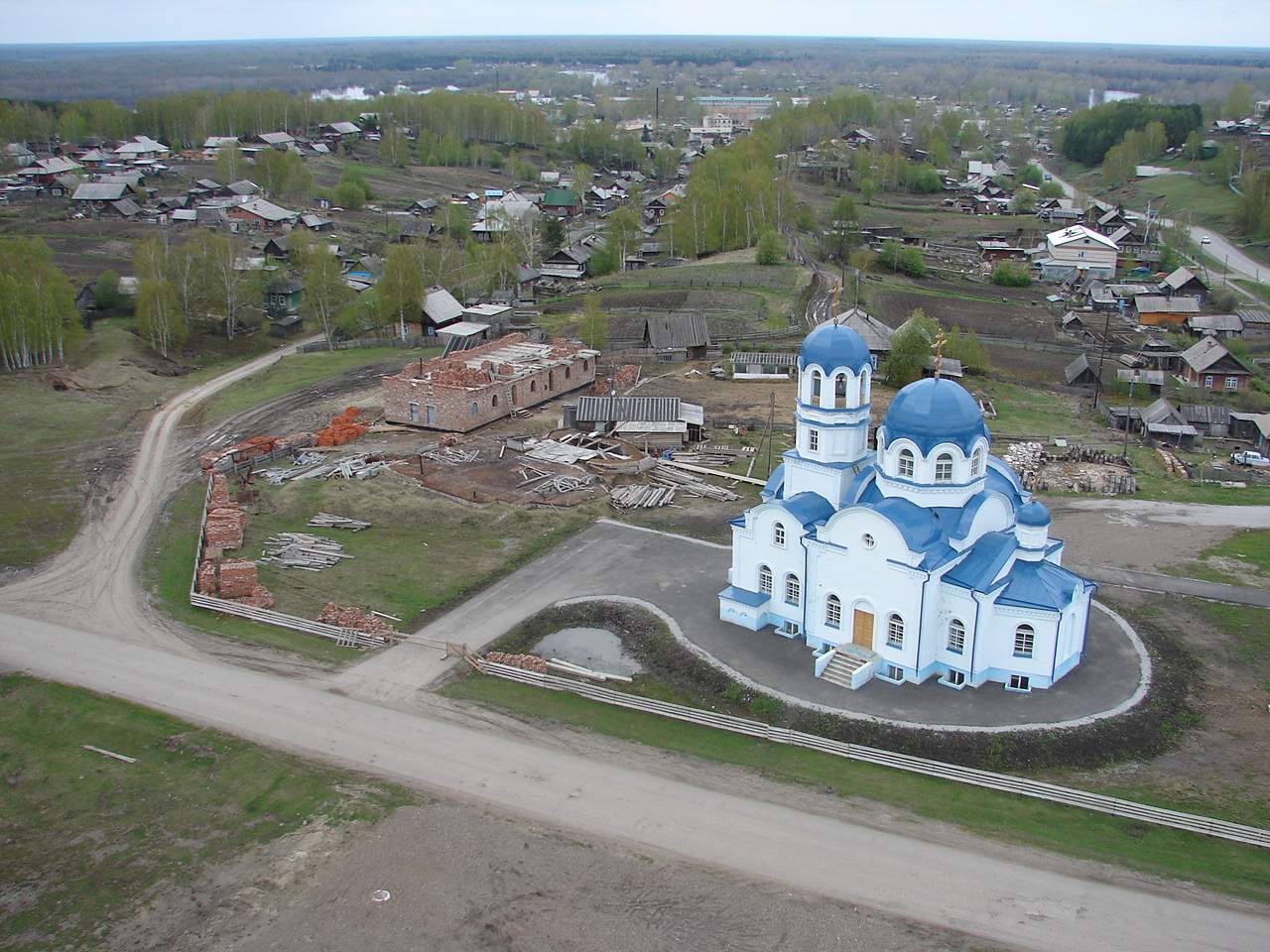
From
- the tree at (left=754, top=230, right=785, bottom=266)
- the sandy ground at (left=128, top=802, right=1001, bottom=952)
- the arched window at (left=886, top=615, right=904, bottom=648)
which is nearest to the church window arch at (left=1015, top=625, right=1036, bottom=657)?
the arched window at (left=886, top=615, right=904, bottom=648)

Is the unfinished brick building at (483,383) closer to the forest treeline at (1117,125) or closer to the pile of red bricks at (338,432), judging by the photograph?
the pile of red bricks at (338,432)

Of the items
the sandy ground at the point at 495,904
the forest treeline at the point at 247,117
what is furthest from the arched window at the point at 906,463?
the forest treeline at the point at 247,117

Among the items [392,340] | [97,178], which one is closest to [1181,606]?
[392,340]

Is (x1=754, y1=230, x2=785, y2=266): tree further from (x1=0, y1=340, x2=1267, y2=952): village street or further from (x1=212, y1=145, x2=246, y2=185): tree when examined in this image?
(x1=212, y1=145, x2=246, y2=185): tree

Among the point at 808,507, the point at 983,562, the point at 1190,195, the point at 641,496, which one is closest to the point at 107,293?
the point at 641,496

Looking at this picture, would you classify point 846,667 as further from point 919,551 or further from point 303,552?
point 303,552

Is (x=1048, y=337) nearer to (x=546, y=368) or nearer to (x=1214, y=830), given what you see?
(x=546, y=368)
